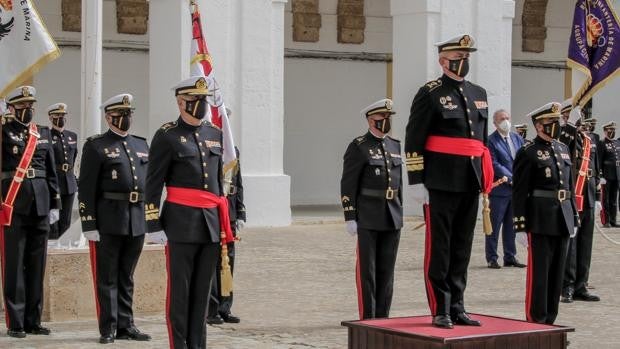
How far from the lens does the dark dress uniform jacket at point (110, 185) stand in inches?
393

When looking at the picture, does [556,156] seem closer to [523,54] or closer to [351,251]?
[351,251]

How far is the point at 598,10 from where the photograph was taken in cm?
1253

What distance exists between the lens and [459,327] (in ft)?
26.8

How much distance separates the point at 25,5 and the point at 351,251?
7.18 m

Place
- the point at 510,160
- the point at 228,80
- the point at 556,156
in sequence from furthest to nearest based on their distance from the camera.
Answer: the point at 228,80
the point at 510,160
the point at 556,156

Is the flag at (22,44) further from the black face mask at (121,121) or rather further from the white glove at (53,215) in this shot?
the white glove at (53,215)

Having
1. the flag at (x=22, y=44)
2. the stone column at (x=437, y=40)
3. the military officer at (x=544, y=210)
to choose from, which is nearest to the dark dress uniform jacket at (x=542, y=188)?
the military officer at (x=544, y=210)

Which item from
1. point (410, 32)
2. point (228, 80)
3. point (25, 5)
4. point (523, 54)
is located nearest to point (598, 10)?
point (25, 5)

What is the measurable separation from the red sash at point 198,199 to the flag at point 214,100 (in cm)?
107

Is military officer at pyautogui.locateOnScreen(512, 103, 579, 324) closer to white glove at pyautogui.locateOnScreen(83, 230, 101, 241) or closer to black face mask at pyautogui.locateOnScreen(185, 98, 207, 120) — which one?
black face mask at pyautogui.locateOnScreen(185, 98, 207, 120)

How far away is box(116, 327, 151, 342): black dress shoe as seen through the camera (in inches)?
395

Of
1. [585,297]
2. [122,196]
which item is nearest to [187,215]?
[122,196]

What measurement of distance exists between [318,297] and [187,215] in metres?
4.50

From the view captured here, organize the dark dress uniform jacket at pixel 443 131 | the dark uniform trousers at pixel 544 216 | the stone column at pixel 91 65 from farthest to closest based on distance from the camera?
1. the stone column at pixel 91 65
2. the dark uniform trousers at pixel 544 216
3. the dark dress uniform jacket at pixel 443 131
